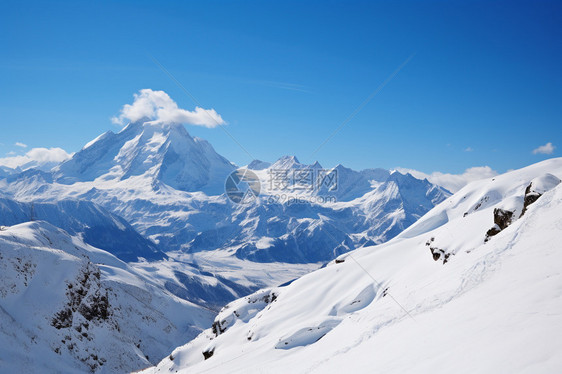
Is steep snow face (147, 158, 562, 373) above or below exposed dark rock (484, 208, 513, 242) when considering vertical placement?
below

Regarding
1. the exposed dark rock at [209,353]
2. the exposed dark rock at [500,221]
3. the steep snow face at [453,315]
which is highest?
the exposed dark rock at [500,221]

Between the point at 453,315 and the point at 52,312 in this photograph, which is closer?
the point at 453,315

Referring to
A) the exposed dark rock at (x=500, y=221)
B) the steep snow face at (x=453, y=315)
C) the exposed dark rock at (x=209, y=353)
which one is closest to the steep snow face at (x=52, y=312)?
the exposed dark rock at (x=209, y=353)

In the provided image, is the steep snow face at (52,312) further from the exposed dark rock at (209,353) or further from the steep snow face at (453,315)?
the steep snow face at (453,315)

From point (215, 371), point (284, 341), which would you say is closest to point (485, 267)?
point (284, 341)

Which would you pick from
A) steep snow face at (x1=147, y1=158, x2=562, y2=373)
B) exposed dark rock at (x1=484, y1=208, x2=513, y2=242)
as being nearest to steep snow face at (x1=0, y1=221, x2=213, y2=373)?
steep snow face at (x1=147, y1=158, x2=562, y2=373)

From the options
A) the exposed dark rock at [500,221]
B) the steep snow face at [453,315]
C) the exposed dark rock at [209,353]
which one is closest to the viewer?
the steep snow face at [453,315]

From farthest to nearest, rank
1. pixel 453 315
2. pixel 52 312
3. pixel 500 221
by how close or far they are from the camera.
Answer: pixel 52 312
pixel 500 221
pixel 453 315

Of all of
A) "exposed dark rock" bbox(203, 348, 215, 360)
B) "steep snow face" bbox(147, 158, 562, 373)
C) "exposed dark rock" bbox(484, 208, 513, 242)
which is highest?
"exposed dark rock" bbox(484, 208, 513, 242)

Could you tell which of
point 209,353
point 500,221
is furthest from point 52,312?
point 500,221

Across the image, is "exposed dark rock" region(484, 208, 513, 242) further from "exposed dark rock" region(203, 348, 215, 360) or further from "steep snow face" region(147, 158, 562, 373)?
"exposed dark rock" region(203, 348, 215, 360)

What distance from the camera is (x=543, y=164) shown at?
71.6 metres

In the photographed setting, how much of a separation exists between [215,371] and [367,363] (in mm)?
19828

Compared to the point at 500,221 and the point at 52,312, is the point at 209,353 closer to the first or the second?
the point at 52,312
